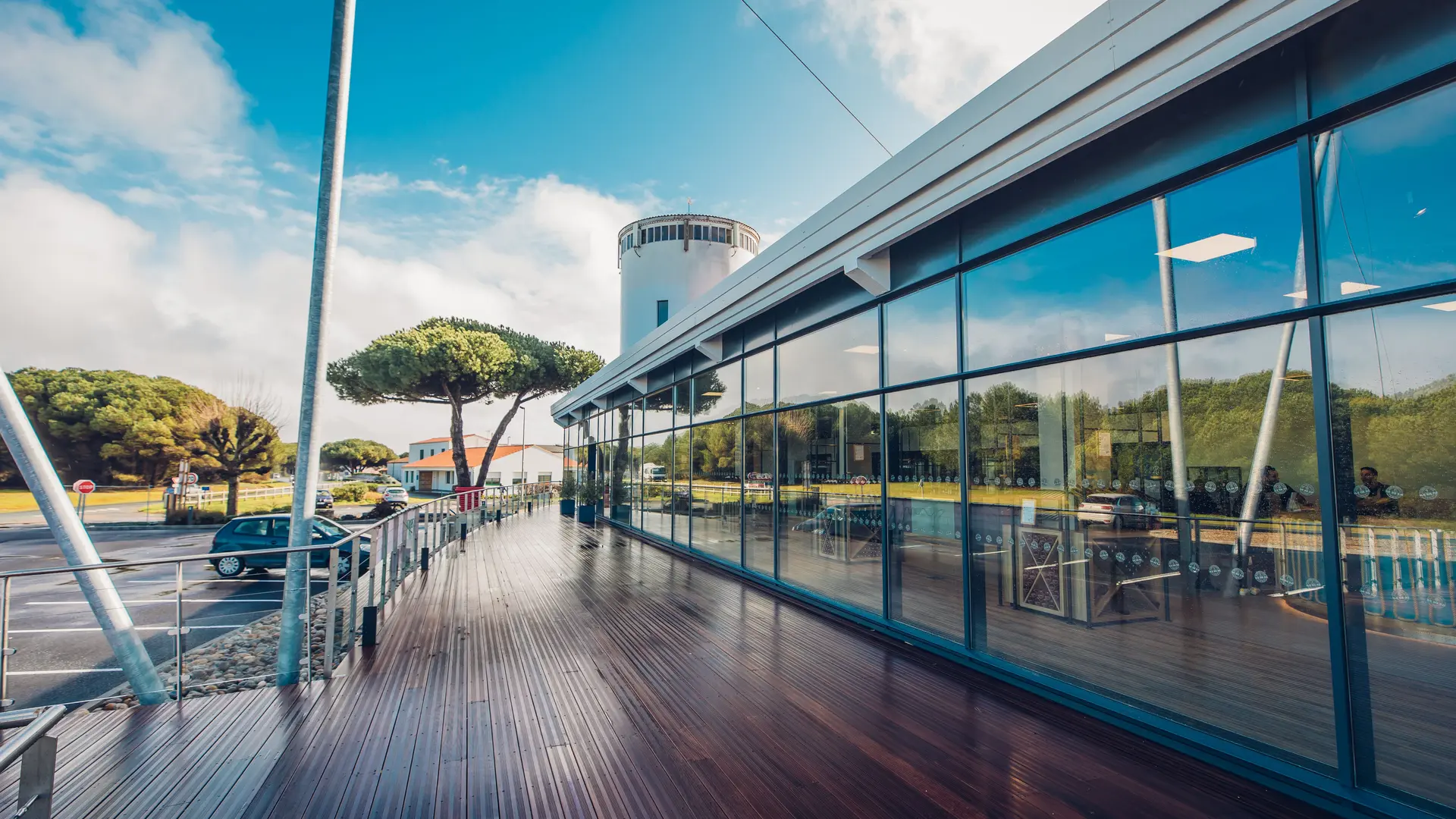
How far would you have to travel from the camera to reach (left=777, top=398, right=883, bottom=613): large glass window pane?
230 inches

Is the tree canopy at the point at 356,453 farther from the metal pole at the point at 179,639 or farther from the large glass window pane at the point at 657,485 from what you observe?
the metal pole at the point at 179,639

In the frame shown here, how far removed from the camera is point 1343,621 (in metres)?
2.64

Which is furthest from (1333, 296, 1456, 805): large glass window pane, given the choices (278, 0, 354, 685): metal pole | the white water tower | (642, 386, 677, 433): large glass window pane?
the white water tower

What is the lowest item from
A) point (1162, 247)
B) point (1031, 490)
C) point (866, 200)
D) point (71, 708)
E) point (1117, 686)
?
point (71, 708)

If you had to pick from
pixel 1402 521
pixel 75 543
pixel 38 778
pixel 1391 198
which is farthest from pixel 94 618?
pixel 1391 198

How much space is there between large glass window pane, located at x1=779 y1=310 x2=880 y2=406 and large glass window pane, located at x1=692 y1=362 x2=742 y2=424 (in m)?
1.31

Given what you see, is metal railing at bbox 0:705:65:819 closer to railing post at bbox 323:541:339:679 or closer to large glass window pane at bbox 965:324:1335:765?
railing post at bbox 323:541:339:679

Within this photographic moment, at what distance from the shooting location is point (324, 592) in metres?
9.88

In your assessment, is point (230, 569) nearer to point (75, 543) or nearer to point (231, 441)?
point (75, 543)

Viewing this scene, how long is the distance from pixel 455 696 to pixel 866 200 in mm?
4769

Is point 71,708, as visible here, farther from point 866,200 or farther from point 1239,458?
point 1239,458

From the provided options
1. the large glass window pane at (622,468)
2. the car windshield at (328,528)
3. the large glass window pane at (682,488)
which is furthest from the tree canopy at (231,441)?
the large glass window pane at (682,488)

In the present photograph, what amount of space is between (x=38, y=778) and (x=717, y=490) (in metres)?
7.94

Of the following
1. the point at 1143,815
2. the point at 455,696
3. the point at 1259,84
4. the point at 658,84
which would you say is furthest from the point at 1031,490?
the point at 658,84
